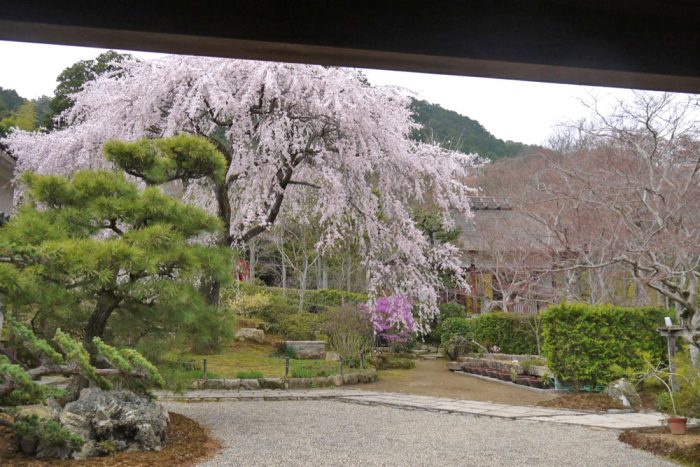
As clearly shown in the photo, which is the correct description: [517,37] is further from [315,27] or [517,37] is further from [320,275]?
[320,275]

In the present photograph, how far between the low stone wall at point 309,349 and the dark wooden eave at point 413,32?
1127 cm

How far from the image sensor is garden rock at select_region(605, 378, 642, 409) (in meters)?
8.15

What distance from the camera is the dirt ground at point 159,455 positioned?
168 inches

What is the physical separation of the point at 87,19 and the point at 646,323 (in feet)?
31.4

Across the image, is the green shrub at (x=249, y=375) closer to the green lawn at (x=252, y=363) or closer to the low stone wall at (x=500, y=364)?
the green lawn at (x=252, y=363)

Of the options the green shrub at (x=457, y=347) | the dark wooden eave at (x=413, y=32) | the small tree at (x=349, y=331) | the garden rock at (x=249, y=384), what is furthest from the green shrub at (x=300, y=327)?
the dark wooden eave at (x=413, y=32)

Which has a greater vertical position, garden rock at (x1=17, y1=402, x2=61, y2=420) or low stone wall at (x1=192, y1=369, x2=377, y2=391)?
garden rock at (x1=17, y1=402, x2=61, y2=420)

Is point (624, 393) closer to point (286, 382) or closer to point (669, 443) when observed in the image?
point (669, 443)

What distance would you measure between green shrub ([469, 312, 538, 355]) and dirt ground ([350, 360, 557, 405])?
6.84 feet

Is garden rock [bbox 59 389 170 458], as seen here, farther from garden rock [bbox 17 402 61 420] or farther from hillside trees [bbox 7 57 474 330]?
hillside trees [bbox 7 57 474 330]

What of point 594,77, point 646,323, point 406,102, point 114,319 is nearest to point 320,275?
point 406,102

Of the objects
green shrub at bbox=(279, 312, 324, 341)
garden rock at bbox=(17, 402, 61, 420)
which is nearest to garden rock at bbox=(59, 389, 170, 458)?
garden rock at bbox=(17, 402, 61, 420)

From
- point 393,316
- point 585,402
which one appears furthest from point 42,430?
point 393,316

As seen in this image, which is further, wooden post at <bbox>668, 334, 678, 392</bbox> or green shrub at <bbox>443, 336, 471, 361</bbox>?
green shrub at <bbox>443, 336, 471, 361</bbox>
